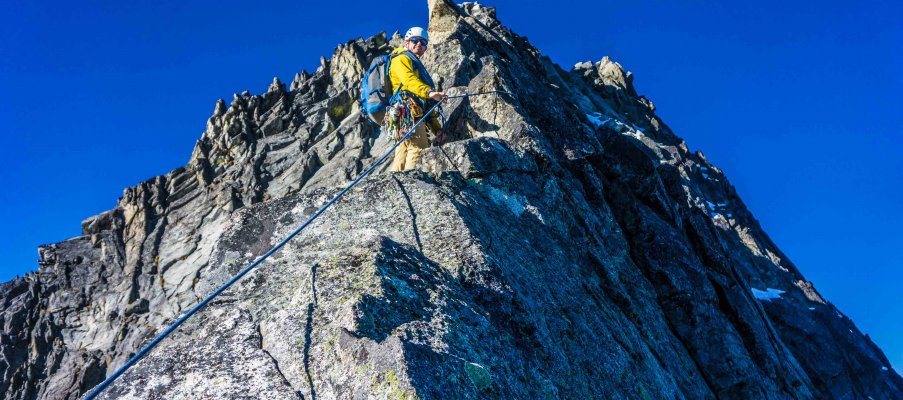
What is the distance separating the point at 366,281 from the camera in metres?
6.04

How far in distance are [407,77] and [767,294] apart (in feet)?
84.7

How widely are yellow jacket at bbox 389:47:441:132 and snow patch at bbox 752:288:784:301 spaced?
78.5ft

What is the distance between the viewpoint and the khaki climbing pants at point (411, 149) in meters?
10.7

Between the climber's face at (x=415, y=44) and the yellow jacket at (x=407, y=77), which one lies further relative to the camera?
the climber's face at (x=415, y=44)

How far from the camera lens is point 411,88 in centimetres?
1090

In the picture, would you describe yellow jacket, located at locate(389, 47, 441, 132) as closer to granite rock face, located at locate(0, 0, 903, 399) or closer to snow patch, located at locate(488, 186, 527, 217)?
granite rock face, located at locate(0, 0, 903, 399)

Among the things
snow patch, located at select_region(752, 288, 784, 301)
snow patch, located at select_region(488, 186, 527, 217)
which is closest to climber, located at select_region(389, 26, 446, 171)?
snow patch, located at select_region(488, 186, 527, 217)

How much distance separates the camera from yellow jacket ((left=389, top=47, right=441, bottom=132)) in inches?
429

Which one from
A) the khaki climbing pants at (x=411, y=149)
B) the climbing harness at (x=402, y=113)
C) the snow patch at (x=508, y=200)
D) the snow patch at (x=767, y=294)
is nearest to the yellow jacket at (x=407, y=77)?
the climbing harness at (x=402, y=113)

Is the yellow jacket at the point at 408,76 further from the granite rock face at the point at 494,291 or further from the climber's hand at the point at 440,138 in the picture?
the climber's hand at the point at 440,138

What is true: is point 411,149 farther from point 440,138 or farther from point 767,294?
point 767,294

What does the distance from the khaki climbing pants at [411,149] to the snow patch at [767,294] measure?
76.9ft

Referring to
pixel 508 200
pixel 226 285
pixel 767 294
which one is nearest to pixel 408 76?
pixel 508 200

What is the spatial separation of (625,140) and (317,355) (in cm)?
1384
